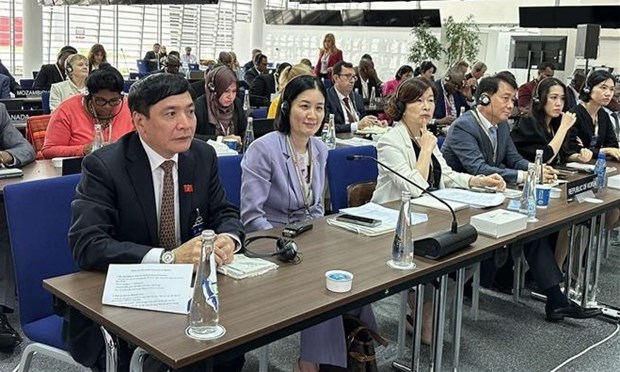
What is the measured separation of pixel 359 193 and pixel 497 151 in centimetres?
111

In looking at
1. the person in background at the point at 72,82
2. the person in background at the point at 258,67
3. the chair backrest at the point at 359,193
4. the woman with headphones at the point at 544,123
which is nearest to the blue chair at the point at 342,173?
the chair backrest at the point at 359,193

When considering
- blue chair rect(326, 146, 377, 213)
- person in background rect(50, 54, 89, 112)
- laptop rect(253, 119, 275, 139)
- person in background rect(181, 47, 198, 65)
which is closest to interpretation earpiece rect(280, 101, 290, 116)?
blue chair rect(326, 146, 377, 213)

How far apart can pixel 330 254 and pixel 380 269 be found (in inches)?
7.6

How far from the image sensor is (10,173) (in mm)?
2826

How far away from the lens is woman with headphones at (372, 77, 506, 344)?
307cm

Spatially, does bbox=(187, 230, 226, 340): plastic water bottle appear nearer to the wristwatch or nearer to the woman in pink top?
the wristwatch

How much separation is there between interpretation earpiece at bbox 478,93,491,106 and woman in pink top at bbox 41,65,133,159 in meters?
1.94

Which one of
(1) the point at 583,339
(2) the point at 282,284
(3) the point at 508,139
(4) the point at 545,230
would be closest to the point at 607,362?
(1) the point at 583,339

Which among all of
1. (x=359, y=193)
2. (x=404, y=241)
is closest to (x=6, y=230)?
(x=359, y=193)

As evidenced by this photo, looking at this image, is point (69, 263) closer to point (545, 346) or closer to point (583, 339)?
point (545, 346)

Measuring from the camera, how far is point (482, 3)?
13.3 meters

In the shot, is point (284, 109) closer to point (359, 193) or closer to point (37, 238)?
point (359, 193)

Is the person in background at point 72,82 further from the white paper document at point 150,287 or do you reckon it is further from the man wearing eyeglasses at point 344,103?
the white paper document at point 150,287

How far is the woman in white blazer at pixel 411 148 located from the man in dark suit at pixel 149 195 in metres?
1.17
